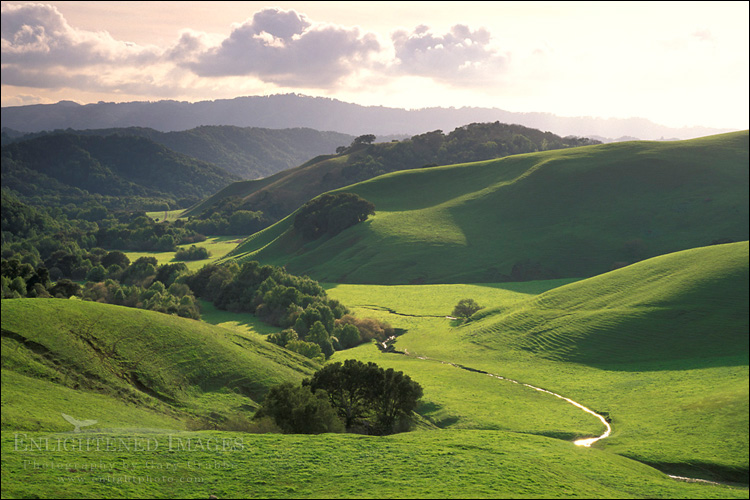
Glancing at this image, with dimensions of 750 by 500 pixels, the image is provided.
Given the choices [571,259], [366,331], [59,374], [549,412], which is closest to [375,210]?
[571,259]

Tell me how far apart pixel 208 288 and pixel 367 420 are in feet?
221

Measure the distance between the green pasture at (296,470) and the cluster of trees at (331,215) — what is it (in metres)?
121

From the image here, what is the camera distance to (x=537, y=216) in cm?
12175

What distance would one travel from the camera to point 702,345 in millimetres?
27781

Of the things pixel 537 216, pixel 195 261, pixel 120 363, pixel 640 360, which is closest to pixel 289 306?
pixel 120 363

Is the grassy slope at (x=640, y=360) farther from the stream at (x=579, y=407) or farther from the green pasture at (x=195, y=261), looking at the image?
the green pasture at (x=195, y=261)

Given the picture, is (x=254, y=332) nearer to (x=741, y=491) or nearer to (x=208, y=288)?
(x=208, y=288)

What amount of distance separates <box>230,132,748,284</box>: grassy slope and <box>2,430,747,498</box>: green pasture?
25.6 m

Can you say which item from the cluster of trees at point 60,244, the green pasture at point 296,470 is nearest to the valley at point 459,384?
the green pasture at point 296,470

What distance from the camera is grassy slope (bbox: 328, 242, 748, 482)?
85.1ft

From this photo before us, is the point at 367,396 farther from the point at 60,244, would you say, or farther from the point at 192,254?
the point at 60,244

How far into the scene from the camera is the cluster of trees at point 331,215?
150 metres

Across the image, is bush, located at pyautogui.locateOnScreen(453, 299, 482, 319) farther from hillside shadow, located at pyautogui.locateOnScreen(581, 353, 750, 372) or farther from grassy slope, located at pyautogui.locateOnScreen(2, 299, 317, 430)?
grassy slope, located at pyautogui.locateOnScreen(2, 299, 317, 430)

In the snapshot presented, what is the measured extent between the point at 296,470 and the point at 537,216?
105m
